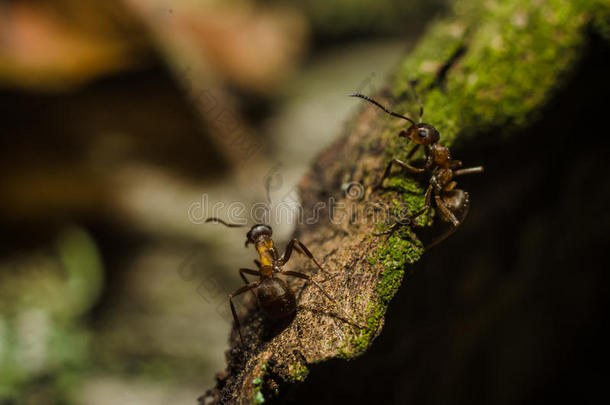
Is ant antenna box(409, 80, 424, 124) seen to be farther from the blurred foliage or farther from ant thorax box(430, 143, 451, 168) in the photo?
the blurred foliage

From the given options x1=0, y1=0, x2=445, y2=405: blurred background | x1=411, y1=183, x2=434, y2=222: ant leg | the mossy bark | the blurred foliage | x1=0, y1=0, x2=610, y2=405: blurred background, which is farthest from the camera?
x1=0, y1=0, x2=445, y2=405: blurred background

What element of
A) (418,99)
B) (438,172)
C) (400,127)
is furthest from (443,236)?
(418,99)

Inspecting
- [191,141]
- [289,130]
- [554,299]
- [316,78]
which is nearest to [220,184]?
[191,141]

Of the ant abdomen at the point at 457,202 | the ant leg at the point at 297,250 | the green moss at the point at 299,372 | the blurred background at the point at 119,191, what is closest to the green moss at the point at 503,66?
the ant abdomen at the point at 457,202

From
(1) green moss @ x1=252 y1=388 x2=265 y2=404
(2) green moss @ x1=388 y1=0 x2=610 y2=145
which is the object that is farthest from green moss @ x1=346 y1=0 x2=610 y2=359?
(1) green moss @ x1=252 y1=388 x2=265 y2=404

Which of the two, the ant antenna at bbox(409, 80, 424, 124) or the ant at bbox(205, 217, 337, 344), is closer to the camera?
the ant at bbox(205, 217, 337, 344)

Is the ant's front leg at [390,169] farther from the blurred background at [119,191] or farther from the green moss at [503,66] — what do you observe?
the blurred background at [119,191]
